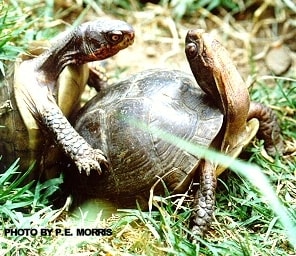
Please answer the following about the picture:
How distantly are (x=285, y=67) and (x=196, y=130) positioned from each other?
1.66m

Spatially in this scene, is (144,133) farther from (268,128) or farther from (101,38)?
(268,128)

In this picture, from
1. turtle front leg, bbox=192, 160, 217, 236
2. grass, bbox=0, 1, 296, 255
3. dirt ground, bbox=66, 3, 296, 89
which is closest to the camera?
grass, bbox=0, 1, 296, 255

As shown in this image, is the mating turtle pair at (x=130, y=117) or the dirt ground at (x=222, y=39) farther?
the dirt ground at (x=222, y=39)

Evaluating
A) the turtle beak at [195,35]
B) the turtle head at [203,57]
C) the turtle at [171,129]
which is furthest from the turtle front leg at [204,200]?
the turtle beak at [195,35]

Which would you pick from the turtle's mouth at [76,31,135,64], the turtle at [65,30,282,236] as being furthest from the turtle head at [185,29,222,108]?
the turtle's mouth at [76,31,135,64]

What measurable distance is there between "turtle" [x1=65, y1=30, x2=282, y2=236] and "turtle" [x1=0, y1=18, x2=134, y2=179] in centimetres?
11

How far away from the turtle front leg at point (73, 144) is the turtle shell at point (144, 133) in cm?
8

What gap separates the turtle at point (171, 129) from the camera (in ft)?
8.20

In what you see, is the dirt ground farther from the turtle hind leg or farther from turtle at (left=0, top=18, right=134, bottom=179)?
Result: turtle at (left=0, top=18, right=134, bottom=179)

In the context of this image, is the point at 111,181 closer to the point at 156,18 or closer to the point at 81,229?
the point at 81,229

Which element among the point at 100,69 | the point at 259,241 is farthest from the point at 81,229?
the point at 100,69

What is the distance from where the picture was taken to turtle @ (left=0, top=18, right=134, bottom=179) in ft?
8.45

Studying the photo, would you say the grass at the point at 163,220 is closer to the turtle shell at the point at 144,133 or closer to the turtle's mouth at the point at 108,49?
the turtle shell at the point at 144,133

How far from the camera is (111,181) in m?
2.58
